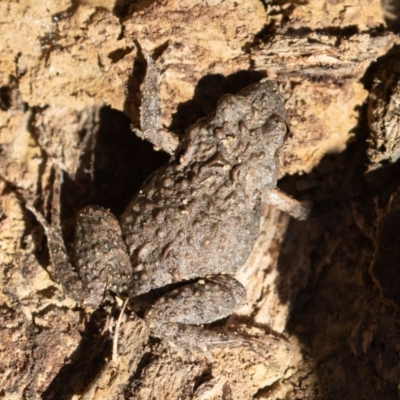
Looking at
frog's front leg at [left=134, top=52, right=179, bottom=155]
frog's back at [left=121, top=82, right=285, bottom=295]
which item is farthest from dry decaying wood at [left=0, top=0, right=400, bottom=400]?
frog's back at [left=121, top=82, right=285, bottom=295]

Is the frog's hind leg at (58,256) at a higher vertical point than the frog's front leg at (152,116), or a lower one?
lower

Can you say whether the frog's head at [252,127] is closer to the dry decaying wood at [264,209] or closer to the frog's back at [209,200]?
the frog's back at [209,200]

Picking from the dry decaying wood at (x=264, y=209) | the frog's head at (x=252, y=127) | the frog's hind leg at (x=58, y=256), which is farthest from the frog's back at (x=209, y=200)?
the frog's hind leg at (x=58, y=256)

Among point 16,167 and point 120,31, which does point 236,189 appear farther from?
point 16,167

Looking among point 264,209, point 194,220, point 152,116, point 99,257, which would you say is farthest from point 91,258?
point 264,209

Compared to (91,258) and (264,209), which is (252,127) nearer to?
(264,209)

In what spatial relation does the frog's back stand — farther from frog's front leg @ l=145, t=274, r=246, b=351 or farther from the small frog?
frog's front leg @ l=145, t=274, r=246, b=351

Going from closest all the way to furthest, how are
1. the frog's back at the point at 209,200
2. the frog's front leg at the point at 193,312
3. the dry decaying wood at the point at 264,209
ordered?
the frog's front leg at the point at 193,312 → the dry decaying wood at the point at 264,209 → the frog's back at the point at 209,200
